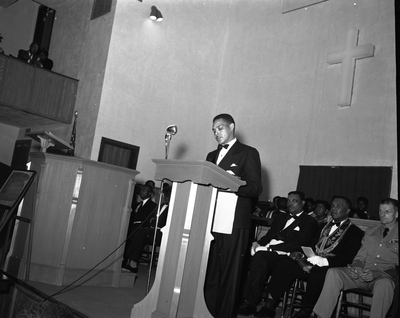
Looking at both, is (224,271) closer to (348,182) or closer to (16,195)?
(16,195)

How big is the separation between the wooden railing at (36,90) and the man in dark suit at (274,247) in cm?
768

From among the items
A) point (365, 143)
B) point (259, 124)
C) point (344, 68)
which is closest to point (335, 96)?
point (344, 68)

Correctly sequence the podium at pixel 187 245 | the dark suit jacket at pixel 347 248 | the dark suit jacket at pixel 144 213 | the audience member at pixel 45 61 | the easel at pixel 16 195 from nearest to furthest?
the podium at pixel 187 245 → the easel at pixel 16 195 → the dark suit jacket at pixel 347 248 → the dark suit jacket at pixel 144 213 → the audience member at pixel 45 61

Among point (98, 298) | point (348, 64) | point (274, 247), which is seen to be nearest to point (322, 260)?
point (274, 247)

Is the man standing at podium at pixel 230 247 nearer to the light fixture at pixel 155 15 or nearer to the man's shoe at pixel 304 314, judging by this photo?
the man's shoe at pixel 304 314

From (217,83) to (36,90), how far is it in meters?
4.78

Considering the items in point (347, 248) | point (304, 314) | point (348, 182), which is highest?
point (348, 182)

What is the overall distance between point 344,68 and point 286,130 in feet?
6.51

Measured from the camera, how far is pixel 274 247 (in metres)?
5.34

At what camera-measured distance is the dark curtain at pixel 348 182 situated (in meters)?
9.39

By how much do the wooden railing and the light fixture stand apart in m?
2.53

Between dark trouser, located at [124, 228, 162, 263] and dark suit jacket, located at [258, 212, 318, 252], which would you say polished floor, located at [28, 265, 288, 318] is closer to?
dark suit jacket, located at [258, 212, 318, 252]

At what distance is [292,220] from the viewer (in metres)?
5.54

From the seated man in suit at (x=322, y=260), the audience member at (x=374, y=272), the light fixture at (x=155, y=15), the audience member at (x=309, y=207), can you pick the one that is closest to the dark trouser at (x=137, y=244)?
the seated man in suit at (x=322, y=260)
